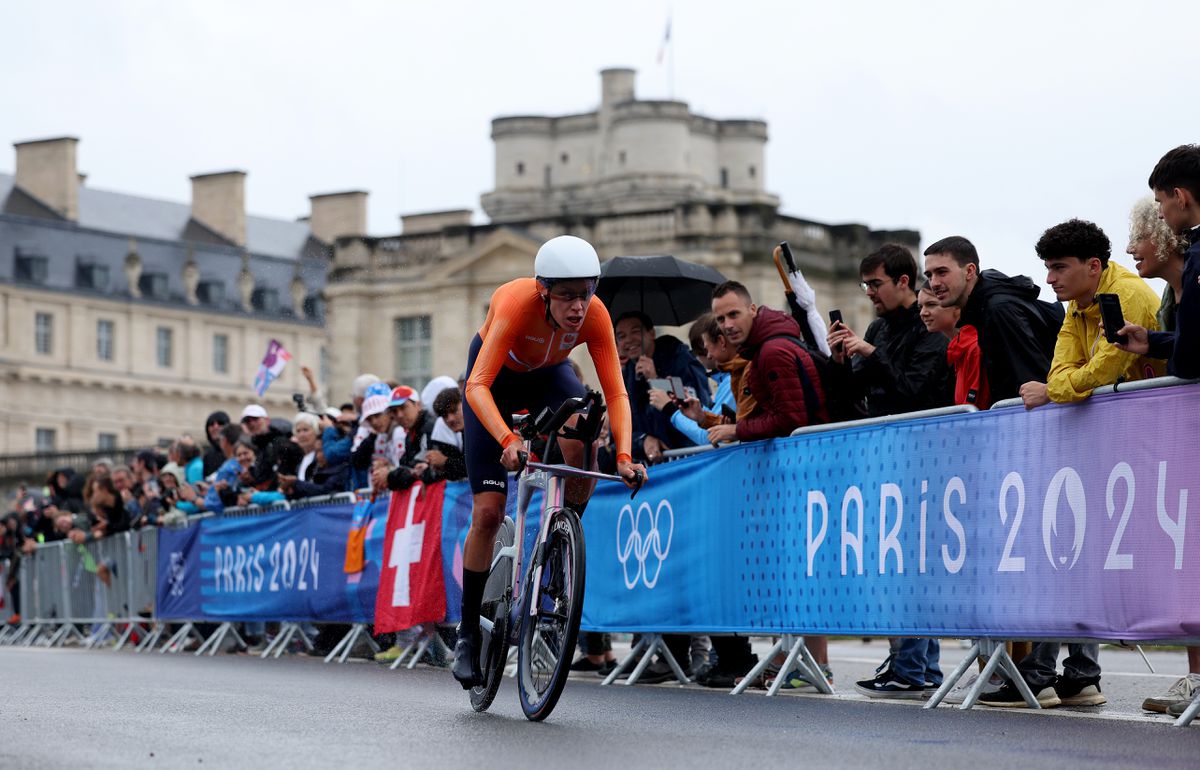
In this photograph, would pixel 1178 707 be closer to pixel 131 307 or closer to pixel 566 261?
pixel 566 261

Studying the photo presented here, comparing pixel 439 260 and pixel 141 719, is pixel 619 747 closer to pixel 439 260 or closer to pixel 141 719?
pixel 141 719

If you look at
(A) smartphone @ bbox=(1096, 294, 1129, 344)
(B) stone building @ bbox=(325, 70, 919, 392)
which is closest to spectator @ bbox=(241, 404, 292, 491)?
(A) smartphone @ bbox=(1096, 294, 1129, 344)

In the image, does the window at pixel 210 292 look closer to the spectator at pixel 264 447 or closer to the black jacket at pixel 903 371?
the spectator at pixel 264 447

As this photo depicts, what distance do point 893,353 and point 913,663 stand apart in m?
1.65

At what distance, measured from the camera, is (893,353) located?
11617mm

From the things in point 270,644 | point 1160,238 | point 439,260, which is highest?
point 439,260

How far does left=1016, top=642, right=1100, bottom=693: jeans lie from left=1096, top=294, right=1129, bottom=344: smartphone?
189 cm

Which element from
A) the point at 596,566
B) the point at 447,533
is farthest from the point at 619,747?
the point at 447,533

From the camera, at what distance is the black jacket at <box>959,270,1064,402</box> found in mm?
10328

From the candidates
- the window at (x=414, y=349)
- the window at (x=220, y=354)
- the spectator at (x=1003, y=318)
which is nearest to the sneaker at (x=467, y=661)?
the spectator at (x=1003, y=318)

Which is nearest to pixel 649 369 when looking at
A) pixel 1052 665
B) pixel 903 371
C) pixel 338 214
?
pixel 903 371

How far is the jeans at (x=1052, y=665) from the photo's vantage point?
33.2 ft

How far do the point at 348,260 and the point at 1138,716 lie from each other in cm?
6697

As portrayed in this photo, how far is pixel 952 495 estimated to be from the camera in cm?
1003
